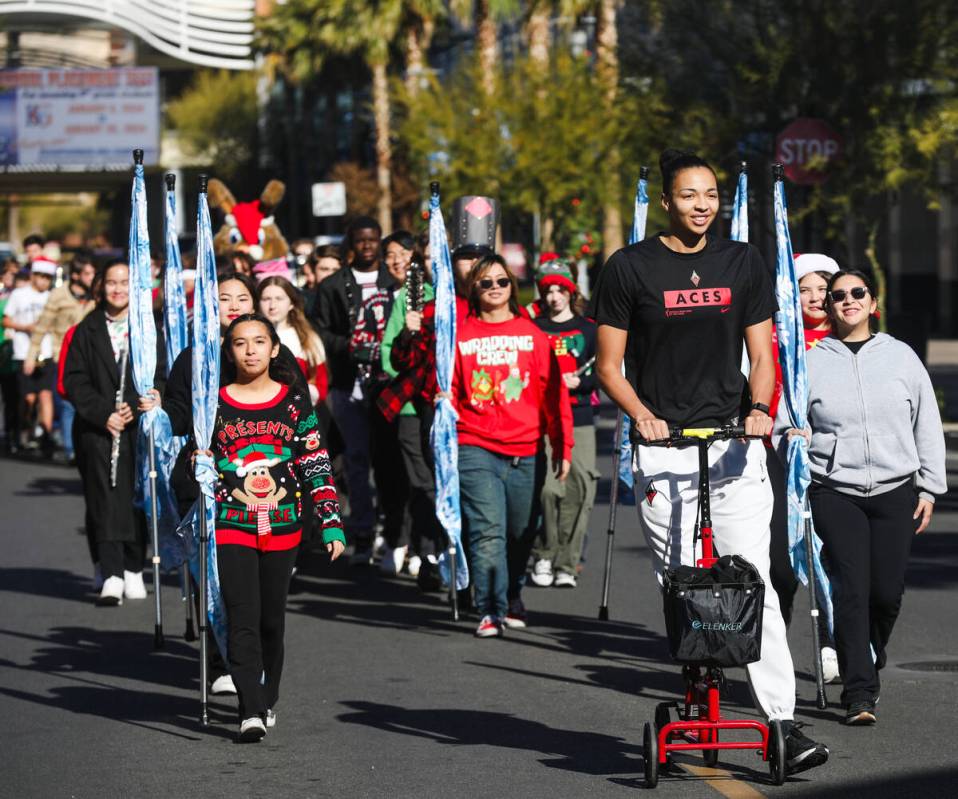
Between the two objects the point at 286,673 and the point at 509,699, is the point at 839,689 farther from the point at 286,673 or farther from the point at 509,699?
the point at 286,673

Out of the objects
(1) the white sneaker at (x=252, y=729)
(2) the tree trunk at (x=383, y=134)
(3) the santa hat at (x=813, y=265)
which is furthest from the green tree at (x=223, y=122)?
(1) the white sneaker at (x=252, y=729)

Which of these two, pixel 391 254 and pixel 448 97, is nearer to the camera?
pixel 391 254

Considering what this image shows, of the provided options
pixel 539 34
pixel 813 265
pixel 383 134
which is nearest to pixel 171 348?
pixel 813 265

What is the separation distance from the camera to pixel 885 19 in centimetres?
2130

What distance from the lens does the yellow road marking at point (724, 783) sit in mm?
6707

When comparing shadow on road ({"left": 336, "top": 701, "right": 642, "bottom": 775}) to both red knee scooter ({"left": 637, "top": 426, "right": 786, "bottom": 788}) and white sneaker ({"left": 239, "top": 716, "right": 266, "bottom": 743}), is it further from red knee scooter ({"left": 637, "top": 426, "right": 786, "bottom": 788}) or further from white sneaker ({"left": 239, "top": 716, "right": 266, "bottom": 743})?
white sneaker ({"left": 239, "top": 716, "right": 266, "bottom": 743})

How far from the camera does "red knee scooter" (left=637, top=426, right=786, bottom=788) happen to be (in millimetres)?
6574

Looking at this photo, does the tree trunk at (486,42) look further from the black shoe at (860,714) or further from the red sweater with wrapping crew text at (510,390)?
the black shoe at (860,714)

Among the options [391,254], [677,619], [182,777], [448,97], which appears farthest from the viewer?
[448,97]

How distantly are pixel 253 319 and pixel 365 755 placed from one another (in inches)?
68.3

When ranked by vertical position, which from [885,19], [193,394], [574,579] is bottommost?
[574,579]

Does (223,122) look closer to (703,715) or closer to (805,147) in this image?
(805,147)

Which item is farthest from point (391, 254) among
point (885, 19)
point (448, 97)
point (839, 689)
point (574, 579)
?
point (448, 97)

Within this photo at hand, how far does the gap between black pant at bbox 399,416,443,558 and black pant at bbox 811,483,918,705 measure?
4092 millimetres
